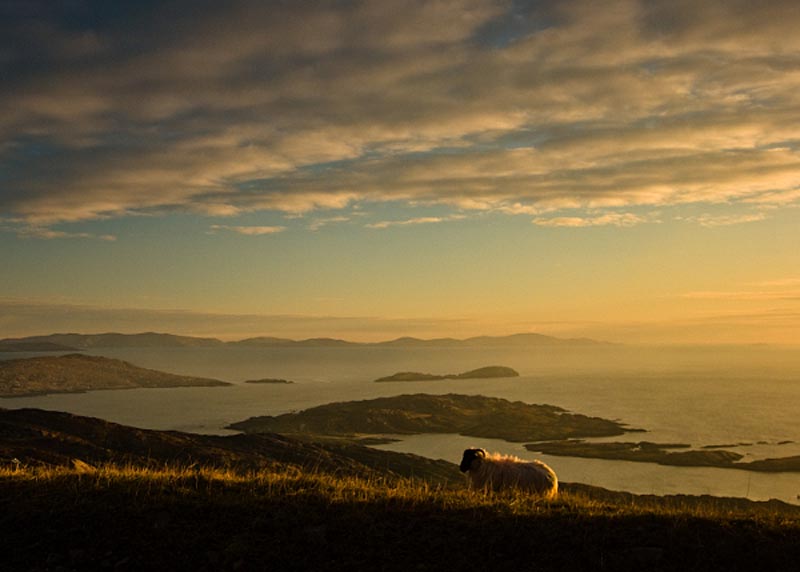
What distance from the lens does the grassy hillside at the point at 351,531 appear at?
28.8 feet

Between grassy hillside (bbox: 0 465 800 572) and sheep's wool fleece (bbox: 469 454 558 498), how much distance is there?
193 inches

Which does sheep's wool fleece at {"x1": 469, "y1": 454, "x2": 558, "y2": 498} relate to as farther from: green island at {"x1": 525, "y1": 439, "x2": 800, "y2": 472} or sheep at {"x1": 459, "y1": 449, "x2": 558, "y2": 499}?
green island at {"x1": 525, "y1": 439, "x2": 800, "y2": 472}

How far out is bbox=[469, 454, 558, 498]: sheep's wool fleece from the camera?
53.5ft

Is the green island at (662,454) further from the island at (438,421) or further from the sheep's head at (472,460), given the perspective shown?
the sheep's head at (472,460)

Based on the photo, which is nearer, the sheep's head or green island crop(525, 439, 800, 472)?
the sheep's head

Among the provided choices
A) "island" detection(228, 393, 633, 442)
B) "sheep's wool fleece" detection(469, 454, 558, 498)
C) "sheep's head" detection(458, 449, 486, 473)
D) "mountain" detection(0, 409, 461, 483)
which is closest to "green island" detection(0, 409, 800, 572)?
"sheep's wool fleece" detection(469, 454, 558, 498)

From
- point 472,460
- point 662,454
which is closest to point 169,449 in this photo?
point 472,460

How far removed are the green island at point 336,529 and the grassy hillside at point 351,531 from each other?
2cm

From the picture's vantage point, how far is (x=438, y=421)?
15250 centimetres

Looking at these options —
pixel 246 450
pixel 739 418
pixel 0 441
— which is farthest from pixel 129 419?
pixel 739 418

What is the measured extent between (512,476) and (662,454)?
343ft

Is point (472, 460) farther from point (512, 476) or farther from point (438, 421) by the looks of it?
point (438, 421)

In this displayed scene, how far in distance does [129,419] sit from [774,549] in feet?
562

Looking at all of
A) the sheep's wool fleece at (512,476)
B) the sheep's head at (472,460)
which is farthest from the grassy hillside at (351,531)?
the sheep's head at (472,460)
